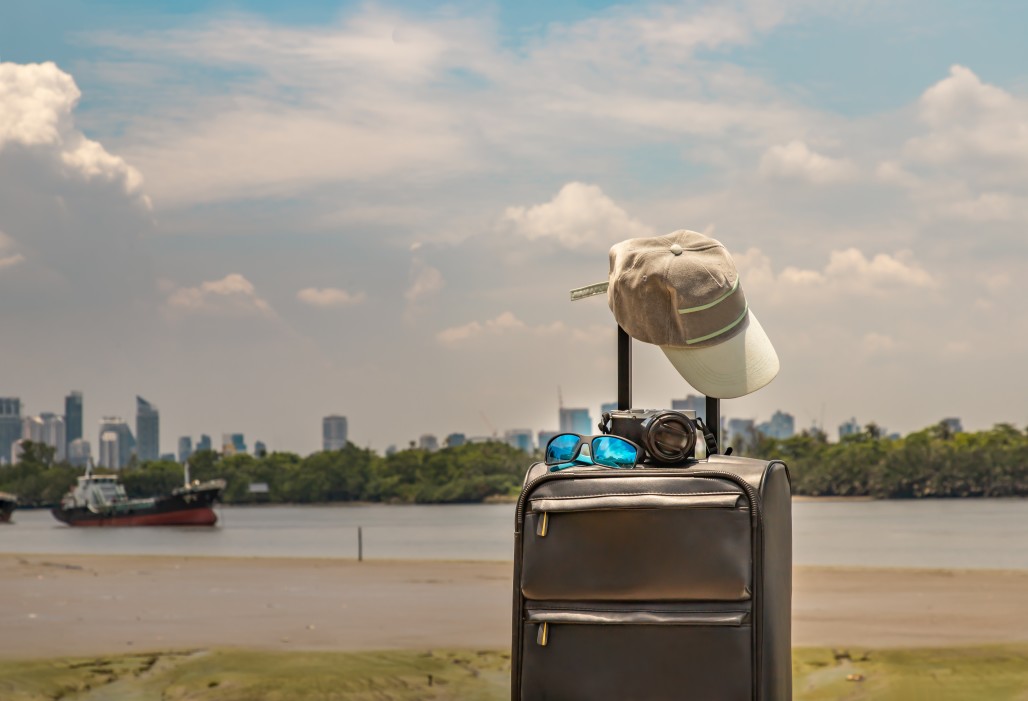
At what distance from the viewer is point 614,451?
9.65 feet

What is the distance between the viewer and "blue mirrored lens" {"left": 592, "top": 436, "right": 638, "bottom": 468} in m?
2.93

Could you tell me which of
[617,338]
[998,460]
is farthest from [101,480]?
[617,338]

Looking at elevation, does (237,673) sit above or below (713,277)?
below

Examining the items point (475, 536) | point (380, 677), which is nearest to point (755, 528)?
point (380, 677)

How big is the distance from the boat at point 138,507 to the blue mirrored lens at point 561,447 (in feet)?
204

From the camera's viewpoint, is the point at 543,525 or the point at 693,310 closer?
the point at 543,525

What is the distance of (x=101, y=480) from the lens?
8056cm

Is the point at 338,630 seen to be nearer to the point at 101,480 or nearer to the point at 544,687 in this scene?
the point at 544,687

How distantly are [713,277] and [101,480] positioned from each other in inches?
3227

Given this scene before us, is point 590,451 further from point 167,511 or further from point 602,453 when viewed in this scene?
point 167,511

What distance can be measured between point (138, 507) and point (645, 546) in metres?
70.5

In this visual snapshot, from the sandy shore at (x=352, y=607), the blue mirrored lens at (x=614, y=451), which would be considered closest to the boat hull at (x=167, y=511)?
the sandy shore at (x=352, y=607)

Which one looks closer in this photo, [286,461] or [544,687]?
[544,687]

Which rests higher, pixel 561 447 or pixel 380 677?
pixel 561 447
